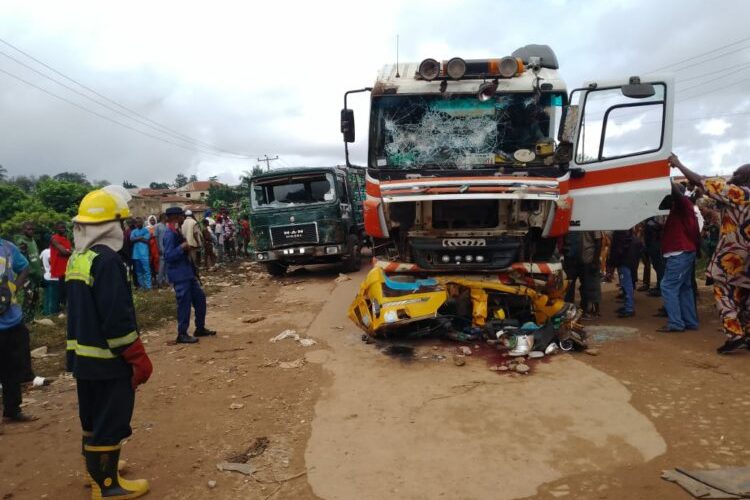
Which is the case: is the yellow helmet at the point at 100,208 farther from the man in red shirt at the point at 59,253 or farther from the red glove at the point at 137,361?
the man in red shirt at the point at 59,253

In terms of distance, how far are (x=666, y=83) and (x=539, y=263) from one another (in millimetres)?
2223

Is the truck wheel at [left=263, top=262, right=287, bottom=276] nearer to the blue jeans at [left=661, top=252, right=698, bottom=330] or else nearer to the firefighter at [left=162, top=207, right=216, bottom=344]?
the firefighter at [left=162, top=207, right=216, bottom=344]

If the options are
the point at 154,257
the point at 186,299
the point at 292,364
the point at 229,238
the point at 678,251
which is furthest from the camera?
the point at 229,238

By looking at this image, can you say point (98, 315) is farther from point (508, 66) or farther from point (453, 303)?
point (508, 66)

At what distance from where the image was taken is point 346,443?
3428 millimetres

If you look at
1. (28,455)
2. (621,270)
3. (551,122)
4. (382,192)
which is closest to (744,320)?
(621,270)

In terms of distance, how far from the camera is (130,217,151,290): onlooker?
34.1 feet

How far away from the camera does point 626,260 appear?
668cm

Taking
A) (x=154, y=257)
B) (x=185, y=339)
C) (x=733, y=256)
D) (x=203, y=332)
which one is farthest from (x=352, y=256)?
(x=733, y=256)

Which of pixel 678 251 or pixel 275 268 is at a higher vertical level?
pixel 678 251

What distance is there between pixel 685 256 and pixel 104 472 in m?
5.67

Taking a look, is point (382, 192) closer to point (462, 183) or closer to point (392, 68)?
point (462, 183)

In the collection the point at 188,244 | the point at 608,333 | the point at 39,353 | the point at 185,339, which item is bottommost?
the point at 39,353

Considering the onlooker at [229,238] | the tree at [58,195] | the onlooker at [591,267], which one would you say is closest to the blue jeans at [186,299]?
the onlooker at [591,267]
